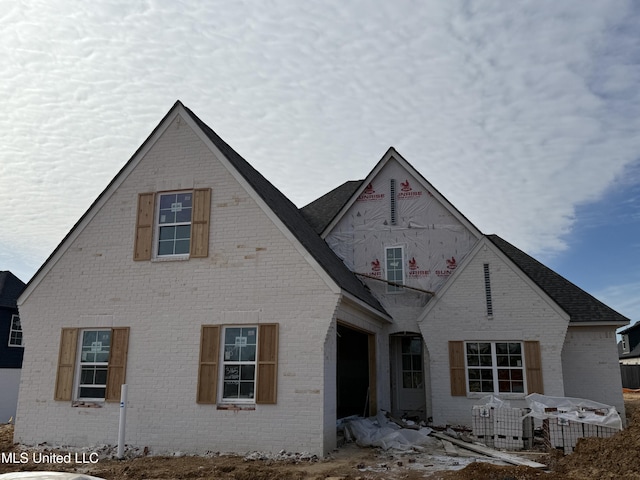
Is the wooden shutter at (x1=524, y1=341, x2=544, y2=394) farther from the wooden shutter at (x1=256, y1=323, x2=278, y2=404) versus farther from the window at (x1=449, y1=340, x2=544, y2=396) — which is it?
the wooden shutter at (x1=256, y1=323, x2=278, y2=404)

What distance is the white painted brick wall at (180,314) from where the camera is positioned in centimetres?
1157

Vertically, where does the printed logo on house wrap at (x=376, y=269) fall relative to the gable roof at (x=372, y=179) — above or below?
below

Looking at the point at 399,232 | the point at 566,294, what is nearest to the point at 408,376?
the point at 399,232

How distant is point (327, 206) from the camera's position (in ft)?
69.6

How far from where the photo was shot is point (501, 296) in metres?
16.0

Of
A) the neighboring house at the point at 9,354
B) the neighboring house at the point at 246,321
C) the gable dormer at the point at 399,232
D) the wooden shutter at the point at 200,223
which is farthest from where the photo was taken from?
the neighboring house at the point at 9,354

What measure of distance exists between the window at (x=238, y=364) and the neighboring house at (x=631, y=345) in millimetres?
36048

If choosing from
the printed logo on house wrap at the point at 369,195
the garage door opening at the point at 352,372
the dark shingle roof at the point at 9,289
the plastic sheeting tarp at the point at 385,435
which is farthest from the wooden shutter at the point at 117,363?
the dark shingle roof at the point at 9,289

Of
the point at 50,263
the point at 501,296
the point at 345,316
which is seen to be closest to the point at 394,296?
the point at 501,296

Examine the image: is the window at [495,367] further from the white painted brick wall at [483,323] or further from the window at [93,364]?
the window at [93,364]

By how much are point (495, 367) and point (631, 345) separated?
32.4 meters

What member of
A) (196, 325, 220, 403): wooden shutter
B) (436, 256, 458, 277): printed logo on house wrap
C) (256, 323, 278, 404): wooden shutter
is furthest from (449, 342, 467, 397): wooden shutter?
(196, 325, 220, 403): wooden shutter

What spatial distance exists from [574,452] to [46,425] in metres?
11.8

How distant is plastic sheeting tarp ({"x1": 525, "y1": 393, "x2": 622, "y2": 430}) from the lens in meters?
11.5
